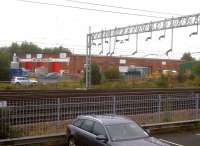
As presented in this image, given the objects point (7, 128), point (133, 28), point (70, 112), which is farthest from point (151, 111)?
point (133, 28)

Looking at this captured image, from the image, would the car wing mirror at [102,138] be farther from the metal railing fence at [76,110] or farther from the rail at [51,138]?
the metal railing fence at [76,110]

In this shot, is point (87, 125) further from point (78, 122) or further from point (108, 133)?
point (108, 133)

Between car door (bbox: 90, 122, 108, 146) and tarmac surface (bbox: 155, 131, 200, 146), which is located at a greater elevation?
car door (bbox: 90, 122, 108, 146)

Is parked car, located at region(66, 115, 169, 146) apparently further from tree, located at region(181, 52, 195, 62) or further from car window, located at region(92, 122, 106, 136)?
tree, located at region(181, 52, 195, 62)

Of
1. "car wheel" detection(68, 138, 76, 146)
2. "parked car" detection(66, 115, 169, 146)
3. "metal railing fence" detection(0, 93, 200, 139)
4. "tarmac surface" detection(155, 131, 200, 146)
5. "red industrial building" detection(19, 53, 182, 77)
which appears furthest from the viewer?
"red industrial building" detection(19, 53, 182, 77)

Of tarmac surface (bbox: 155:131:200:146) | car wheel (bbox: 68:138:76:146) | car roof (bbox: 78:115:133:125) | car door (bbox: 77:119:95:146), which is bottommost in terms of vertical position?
tarmac surface (bbox: 155:131:200:146)

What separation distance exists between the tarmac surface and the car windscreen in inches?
157

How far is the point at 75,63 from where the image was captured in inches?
3595

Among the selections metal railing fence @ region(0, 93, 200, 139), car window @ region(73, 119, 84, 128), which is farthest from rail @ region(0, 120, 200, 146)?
car window @ region(73, 119, 84, 128)

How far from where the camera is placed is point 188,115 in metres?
20.3

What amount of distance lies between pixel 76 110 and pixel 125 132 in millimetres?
5592

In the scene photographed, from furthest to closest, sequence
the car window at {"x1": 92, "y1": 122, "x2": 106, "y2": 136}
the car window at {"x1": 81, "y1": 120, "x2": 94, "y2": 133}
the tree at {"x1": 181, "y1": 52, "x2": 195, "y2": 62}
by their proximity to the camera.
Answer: the tree at {"x1": 181, "y1": 52, "x2": 195, "y2": 62}
the car window at {"x1": 81, "y1": 120, "x2": 94, "y2": 133}
the car window at {"x1": 92, "y1": 122, "x2": 106, "y2": 136}

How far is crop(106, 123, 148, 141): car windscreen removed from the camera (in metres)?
11.2

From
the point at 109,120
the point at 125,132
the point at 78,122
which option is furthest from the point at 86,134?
the point at 125,132
